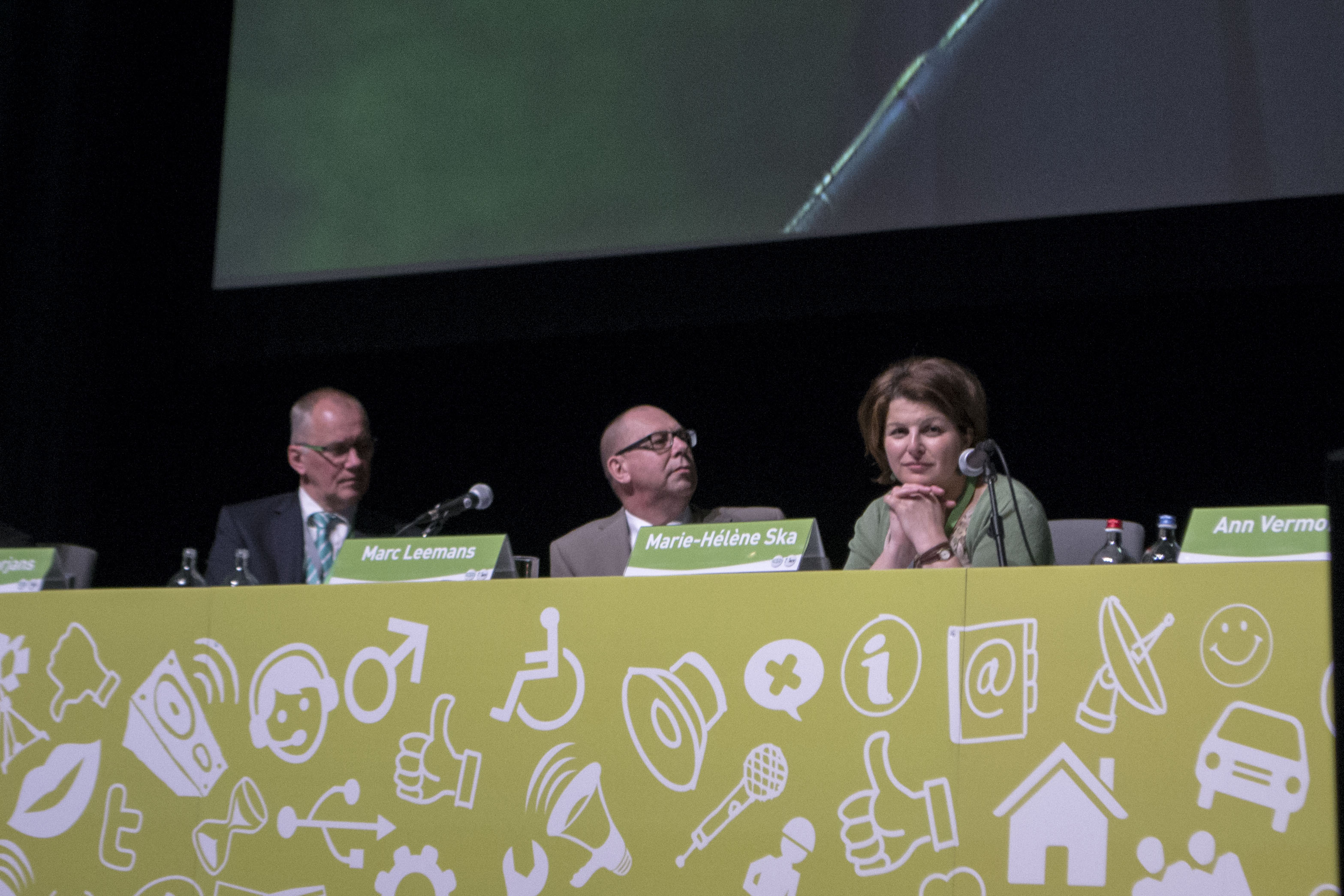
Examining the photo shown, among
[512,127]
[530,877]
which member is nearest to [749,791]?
[530,877]

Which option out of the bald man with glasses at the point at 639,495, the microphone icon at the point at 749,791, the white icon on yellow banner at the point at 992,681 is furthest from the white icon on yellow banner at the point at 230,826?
the bald man with glasses at the point at 639,495

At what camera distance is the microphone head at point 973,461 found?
6.42 feet

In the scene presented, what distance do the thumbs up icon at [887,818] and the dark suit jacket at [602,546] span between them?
1.33 m

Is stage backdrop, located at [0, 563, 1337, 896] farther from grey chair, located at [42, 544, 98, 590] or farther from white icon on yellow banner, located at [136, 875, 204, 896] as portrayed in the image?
grey chair, located at [42, 544, 98, 590]

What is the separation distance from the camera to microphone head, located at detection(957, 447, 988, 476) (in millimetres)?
1958

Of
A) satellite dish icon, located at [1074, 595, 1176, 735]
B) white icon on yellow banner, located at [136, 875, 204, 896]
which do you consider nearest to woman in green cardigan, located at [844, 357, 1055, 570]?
satellite dish icon, located at [1074, 595, 1176, 735]

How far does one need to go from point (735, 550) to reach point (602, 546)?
122cm

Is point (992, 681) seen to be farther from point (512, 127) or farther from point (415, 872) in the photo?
point (512, 127)

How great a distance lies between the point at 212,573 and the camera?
2.99 m

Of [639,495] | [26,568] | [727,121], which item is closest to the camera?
[26,568]

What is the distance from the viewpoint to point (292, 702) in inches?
76.8

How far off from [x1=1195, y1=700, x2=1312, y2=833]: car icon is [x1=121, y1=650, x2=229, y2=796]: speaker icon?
1385mm

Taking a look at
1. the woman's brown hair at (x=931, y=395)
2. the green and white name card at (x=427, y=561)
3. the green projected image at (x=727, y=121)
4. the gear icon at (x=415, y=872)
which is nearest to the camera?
the gear icon at (x=415, y=872)

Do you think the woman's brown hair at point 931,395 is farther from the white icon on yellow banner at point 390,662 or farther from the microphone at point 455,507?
the white icon on yellow banner at point 390,662
